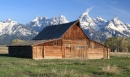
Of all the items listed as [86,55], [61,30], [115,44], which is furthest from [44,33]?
[115,44]

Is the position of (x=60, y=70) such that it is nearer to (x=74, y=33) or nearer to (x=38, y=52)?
(x=38, y=52)

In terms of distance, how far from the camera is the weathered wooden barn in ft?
175

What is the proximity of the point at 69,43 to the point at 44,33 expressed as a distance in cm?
1054

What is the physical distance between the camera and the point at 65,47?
56406 millimetres

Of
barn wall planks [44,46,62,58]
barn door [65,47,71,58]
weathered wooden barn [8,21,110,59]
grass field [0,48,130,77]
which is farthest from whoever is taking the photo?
barn door [65,47,71,58]

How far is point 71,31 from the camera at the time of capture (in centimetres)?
5747

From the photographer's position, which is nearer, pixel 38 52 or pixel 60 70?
pixel 60 70

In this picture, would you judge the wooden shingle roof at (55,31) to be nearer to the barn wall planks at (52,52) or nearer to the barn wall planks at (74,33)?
the barn wall planks at (74,33)

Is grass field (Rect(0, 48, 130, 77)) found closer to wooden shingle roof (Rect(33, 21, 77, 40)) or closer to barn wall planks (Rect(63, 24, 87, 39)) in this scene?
barn wall planks (Rect(63, 24, 87, 39))

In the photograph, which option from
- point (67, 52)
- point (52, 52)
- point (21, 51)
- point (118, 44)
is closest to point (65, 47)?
point (67, 52)

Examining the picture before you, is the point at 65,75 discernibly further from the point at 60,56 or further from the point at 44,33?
the point at 44,33

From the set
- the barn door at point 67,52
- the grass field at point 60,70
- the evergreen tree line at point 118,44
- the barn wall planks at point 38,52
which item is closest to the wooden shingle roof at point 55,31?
the barn door at point 67,52

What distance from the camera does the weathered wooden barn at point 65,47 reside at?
175 feet

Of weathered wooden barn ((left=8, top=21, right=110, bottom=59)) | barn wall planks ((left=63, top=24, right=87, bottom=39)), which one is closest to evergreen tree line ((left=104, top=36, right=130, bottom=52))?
weathered wooden barn ((left=8, top=21, right=110, bottom=59))
